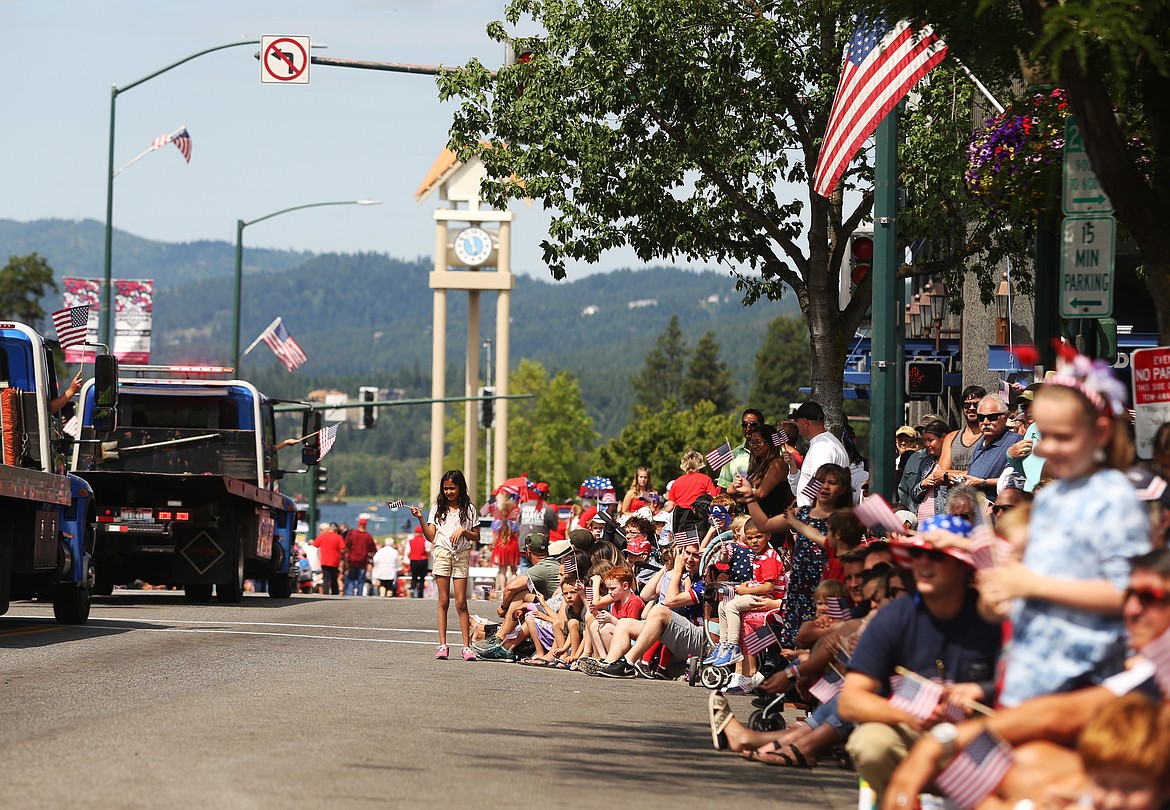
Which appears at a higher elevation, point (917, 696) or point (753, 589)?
point (917, 696)

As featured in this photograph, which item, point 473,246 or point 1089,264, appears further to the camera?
point 473,246

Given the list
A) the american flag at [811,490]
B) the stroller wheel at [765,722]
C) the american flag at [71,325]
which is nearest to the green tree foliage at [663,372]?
the american flag at [71,325]

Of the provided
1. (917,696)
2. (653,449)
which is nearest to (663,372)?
(653,449)

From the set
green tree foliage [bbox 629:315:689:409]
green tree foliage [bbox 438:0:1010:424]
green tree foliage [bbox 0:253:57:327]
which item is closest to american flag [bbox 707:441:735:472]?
green tree foliage [bbox 438:0:1010:424]

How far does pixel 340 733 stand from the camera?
33.8 feet

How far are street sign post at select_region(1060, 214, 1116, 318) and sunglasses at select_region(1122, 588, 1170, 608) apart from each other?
209 inches

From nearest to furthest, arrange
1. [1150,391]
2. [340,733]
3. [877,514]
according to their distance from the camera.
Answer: [877,514]
[1150,391]
[340,733]

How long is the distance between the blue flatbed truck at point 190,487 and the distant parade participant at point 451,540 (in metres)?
6.65

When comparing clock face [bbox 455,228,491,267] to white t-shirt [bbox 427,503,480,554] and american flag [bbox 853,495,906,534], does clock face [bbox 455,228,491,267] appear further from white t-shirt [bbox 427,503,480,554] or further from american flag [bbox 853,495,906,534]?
american flag [bbox 853,495,906,534]

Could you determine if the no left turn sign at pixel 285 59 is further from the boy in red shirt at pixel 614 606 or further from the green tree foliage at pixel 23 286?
the green tree foliage at pixel 23 286

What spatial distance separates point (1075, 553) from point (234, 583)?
2082 centimetres

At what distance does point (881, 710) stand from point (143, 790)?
333cm

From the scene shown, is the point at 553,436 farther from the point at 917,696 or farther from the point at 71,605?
the point at 917,696

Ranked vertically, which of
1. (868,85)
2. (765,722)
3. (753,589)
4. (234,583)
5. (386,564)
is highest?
(868,85)
